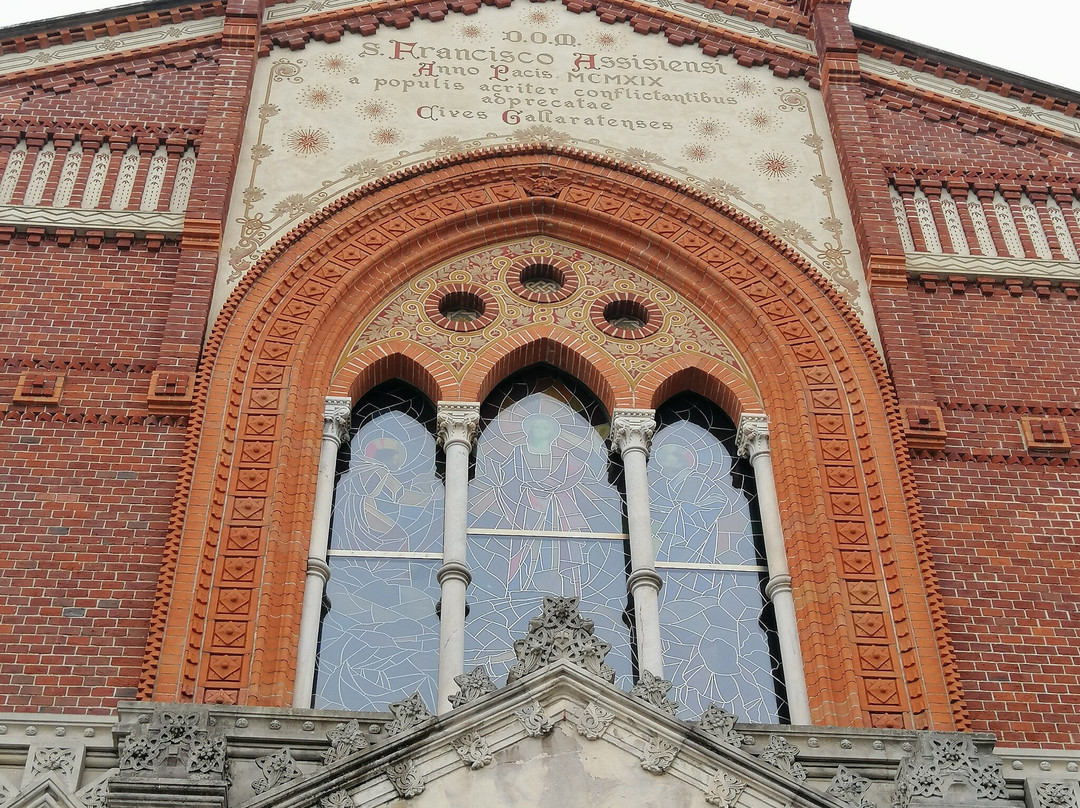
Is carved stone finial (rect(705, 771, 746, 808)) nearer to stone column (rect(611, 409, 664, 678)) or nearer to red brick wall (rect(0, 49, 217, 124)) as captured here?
stone column (rect(611, 409, 664, 678))

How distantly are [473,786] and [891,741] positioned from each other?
8.99ft

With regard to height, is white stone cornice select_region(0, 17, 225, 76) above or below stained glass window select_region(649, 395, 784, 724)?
above

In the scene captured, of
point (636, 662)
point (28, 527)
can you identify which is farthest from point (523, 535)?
point (28, 527)

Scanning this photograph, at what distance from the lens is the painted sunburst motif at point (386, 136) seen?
15094 mm

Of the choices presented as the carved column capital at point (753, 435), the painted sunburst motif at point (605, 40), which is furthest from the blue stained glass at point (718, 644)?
the painted sunburst motif at point (605, 40)

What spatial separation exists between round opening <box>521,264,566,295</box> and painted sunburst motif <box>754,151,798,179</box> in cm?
225

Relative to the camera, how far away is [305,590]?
39.4 ft

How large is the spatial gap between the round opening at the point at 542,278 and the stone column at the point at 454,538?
182 cm

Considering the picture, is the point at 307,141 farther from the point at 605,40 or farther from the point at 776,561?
the point at 776,561

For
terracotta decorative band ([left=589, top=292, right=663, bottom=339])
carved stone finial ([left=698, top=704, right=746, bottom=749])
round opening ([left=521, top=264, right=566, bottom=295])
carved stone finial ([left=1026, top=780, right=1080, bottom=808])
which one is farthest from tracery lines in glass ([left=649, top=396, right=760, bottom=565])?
carved stone finial ([left=698, top=704, right=746, bottom=749])

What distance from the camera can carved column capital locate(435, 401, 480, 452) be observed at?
43.0 feet

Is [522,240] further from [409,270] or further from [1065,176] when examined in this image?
[1065,176]

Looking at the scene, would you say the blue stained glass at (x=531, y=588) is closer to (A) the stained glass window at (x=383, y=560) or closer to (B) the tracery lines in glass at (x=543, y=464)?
(B) the tracery lines in glass at (x=543, y=464)

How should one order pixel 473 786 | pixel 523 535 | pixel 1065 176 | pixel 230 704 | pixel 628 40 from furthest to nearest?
pixel 628 40
pixel 1065 176
pixel 523 535
pixel 230 704
pixel 473 786
